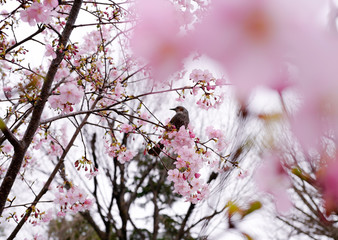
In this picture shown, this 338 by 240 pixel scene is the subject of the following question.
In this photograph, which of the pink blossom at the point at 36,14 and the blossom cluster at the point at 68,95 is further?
the blossom cluster at the point at 68,95

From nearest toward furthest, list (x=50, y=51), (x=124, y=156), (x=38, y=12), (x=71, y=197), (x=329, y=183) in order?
(x=329, y=183) < (x=38, y=12) < (x=50, y=51) < (x=71, y=197) < (x=124, y=156)

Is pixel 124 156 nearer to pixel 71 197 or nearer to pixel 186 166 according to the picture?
pixel 71 197

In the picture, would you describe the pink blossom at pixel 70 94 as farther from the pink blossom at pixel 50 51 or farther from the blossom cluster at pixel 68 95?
the pink blossom at pixel 50 51

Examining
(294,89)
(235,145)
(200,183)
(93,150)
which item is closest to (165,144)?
(200,183)

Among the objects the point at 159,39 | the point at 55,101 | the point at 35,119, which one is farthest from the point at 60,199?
the point at 159,39

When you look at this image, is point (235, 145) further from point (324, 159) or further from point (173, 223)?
point (173, 223)

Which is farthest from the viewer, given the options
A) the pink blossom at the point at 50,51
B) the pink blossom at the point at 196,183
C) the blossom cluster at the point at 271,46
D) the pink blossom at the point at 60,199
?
the pink blossom at the point at 60,199

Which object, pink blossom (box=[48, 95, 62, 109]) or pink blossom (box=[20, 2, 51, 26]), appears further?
pink blossom (box=[48, 95, 62, 109])

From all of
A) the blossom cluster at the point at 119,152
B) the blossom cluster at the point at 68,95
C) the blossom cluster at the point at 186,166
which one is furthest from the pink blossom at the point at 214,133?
the blossom cluster at the point at 68,95

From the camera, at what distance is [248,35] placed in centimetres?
33

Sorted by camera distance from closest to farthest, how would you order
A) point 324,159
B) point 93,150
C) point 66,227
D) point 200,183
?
point 324,159
point 200,183
point 93,150
point 66,227

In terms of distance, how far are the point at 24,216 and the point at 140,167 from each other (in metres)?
5.99

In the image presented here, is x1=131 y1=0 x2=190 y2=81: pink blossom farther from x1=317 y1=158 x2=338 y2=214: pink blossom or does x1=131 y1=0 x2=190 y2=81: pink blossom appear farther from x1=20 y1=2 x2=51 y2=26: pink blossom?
x1=20 y1=2 x2=51 y2=26: pink blossom

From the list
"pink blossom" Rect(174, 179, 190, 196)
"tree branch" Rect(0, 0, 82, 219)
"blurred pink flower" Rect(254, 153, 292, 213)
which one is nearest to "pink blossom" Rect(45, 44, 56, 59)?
"tree branch" Rect(0, 0, 82, 219)
